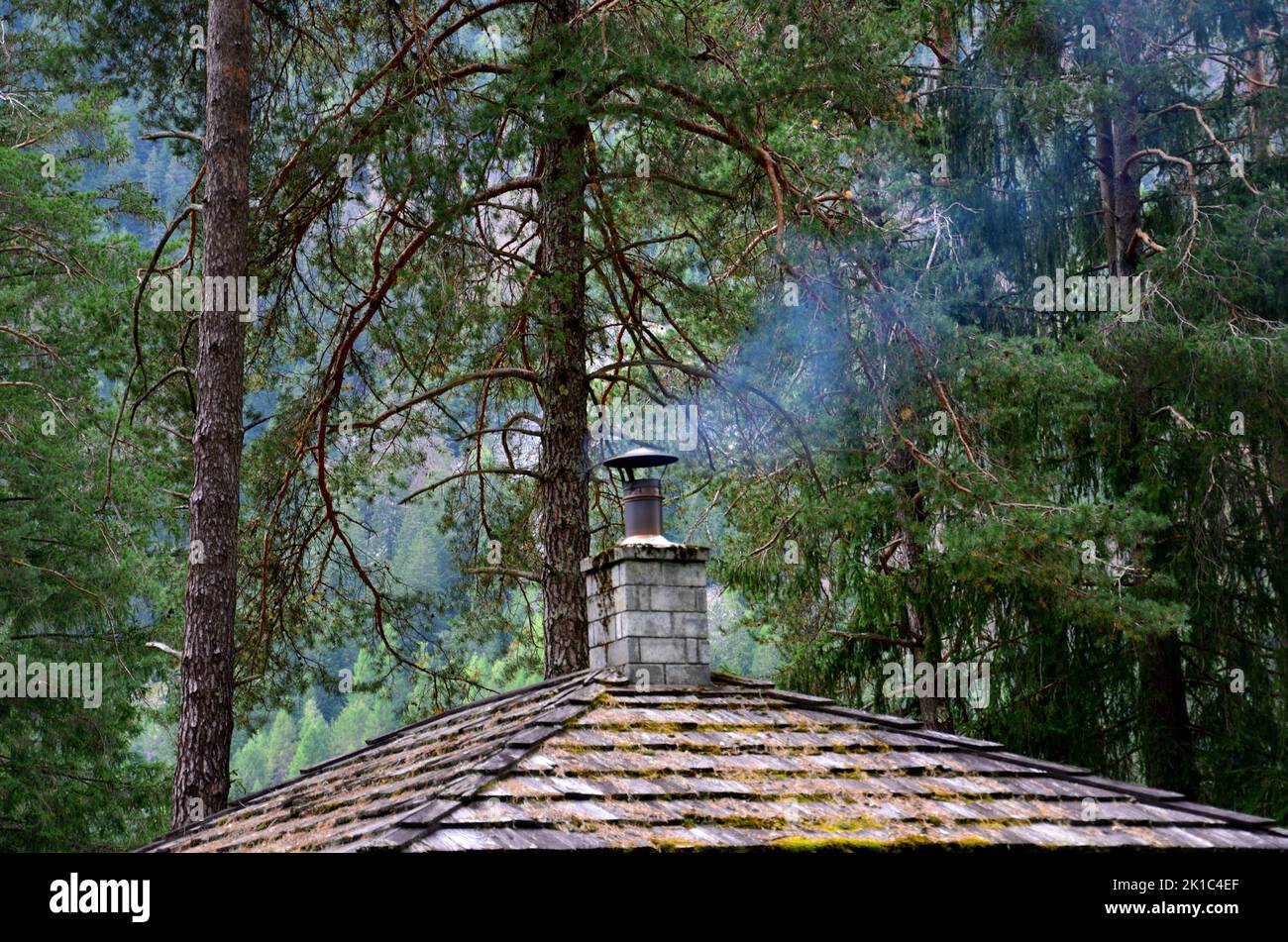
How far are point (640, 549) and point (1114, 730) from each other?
30.5ft

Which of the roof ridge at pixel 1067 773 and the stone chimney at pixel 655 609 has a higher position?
the stone chimney at pixel 655 609

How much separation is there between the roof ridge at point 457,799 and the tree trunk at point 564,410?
10.5ft

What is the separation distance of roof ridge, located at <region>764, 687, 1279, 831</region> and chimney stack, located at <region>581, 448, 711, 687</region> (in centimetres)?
76

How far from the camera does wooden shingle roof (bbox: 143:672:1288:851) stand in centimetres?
670

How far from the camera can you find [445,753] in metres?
8.18
